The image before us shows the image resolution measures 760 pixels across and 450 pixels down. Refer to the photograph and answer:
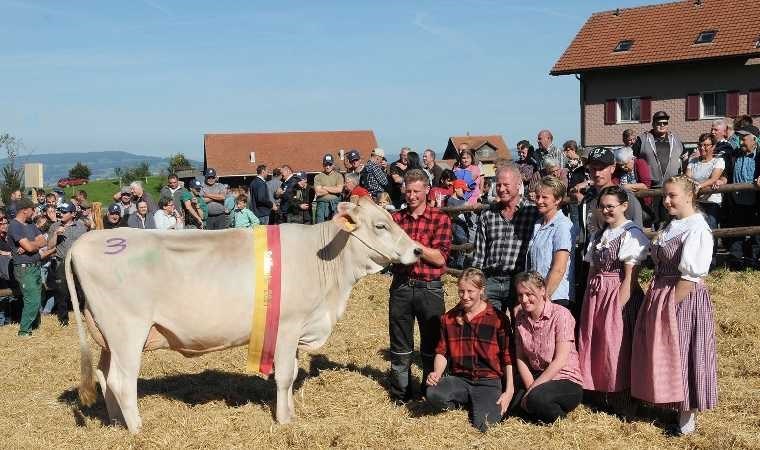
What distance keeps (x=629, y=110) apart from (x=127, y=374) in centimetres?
3176

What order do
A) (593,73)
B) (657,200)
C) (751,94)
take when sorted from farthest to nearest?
(593,73)
(751,94)
(657,200)

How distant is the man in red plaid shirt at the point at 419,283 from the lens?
6.53 meters

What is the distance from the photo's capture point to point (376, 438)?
5.85 m

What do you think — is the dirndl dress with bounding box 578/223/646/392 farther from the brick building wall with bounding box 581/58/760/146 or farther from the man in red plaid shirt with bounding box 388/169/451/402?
the brick building wall with bounding box 581/58/760/146

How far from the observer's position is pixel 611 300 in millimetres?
5988

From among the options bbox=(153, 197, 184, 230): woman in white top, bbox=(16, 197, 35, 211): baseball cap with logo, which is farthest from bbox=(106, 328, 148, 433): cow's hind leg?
bbox=(153, 197, 184, 230): woman in white top

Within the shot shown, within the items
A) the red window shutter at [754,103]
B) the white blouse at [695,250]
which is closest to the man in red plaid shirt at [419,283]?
the white blouse at [695,250]

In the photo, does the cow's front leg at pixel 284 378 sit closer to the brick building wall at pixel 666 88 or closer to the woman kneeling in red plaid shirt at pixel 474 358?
the woman kneeling in red plaid shirt at pixel 474 358

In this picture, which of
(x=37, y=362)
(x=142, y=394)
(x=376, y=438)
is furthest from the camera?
(x=37, y=362)

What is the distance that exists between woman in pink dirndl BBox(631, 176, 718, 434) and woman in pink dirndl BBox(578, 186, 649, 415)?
248mm

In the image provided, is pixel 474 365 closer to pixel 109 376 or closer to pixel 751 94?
pixel 109 376

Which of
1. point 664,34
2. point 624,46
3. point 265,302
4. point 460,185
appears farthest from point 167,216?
point 664,34

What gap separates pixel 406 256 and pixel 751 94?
94.1ft

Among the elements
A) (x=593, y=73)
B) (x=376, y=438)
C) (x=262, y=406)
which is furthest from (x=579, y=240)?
(x=593, y=73)
